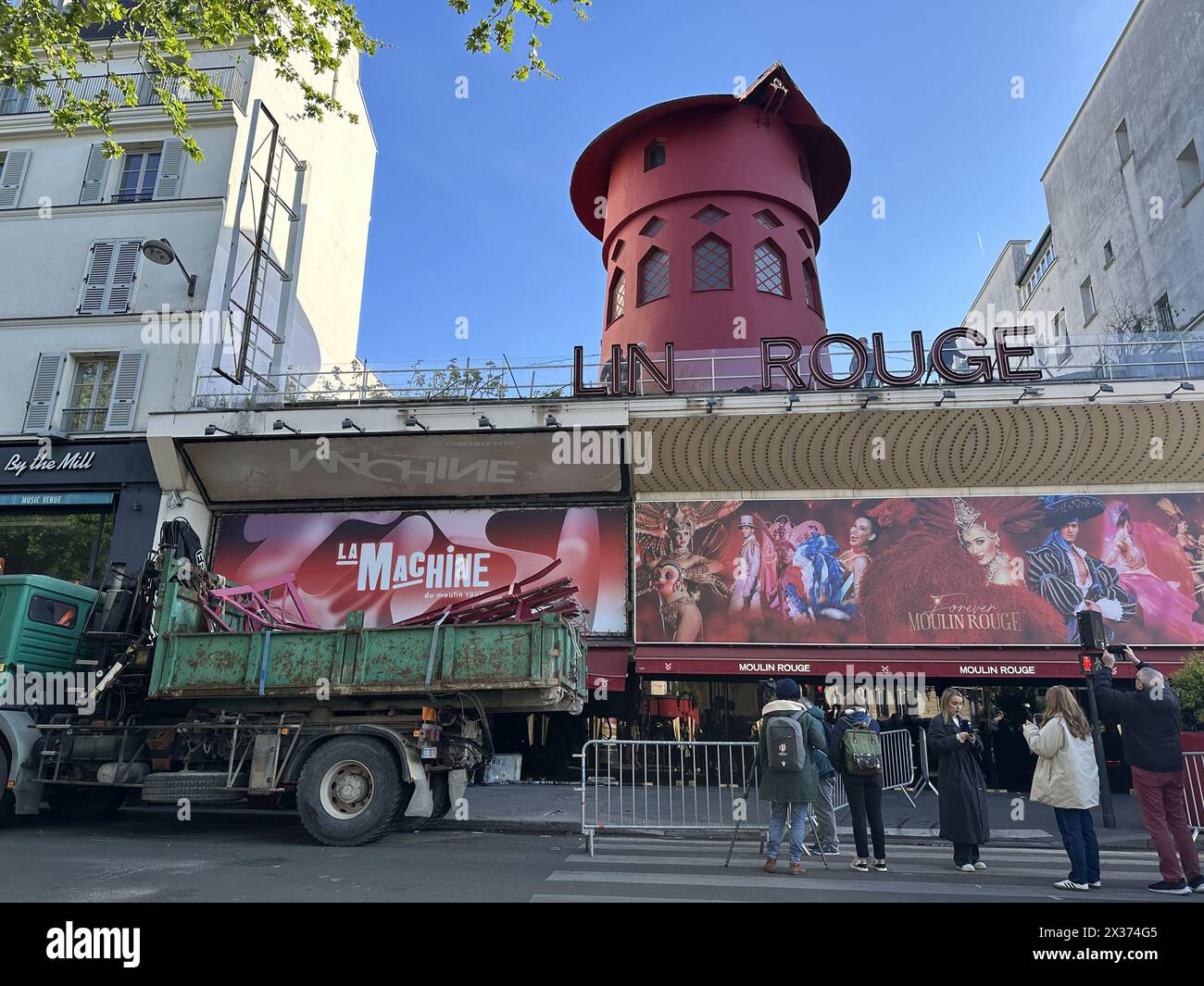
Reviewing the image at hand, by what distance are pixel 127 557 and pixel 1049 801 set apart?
17.4 meters

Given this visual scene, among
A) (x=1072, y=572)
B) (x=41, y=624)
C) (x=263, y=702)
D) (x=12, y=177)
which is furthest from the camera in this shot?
(x=12, y=177)

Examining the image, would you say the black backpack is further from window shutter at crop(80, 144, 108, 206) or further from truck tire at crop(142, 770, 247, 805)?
window shutter at crop(80, 144, 108, 206)

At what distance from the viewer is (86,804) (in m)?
11.3

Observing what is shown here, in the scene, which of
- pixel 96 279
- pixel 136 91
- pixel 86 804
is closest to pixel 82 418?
pixel 96 279

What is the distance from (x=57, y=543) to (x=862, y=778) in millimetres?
17770

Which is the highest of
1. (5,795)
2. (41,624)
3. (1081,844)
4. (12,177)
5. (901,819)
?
(12,177)

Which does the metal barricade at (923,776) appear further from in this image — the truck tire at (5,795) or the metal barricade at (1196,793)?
the truck tire at (5,795)

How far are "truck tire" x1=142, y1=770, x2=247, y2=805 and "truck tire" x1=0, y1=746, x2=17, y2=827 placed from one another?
160cm

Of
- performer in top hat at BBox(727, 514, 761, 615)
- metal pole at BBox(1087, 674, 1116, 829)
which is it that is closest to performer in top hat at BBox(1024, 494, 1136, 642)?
metal pole at BBox(1087, 674, 1116, 829)

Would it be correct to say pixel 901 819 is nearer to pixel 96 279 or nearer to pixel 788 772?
pixel 788 772

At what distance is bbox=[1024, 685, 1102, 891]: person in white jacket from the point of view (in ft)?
23.2

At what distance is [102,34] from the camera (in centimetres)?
2169

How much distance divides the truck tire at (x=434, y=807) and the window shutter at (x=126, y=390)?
12.5m

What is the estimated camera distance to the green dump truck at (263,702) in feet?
30.3
